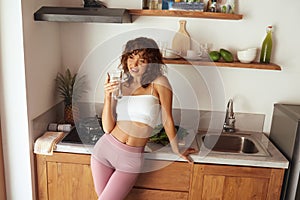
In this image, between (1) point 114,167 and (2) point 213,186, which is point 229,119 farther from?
(1) point 114,167

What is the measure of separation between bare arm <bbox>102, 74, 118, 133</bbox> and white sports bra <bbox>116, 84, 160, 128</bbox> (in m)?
0.05

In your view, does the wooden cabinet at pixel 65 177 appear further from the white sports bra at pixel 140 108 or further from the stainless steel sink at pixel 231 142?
the stainless steel sink at pixel 231 142

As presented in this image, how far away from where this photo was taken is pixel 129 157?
5.09ft

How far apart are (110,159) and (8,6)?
97cm

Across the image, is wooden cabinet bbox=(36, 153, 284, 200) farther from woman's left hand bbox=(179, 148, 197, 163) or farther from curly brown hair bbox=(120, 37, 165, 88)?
curly brown hair bbox=(120, 37, 165, 88)

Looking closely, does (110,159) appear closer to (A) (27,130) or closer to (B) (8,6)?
(A) (27,130)

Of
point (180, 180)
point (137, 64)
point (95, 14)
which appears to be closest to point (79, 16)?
point (95, 14)

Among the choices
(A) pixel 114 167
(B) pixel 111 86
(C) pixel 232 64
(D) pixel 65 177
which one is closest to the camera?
(B) pixel 111 86

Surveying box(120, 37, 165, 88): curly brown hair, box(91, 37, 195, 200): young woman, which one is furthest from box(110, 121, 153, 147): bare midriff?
box(120, 37, 165, 88): curly brown hair

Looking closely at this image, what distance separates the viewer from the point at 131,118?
1.55 metres

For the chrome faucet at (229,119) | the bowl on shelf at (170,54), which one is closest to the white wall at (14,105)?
the bowl on shelf at (170,54)

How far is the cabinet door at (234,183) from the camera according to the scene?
163cm

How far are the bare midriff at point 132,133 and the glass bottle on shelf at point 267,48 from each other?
0.92 meters

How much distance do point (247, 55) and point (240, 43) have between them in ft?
0.50
